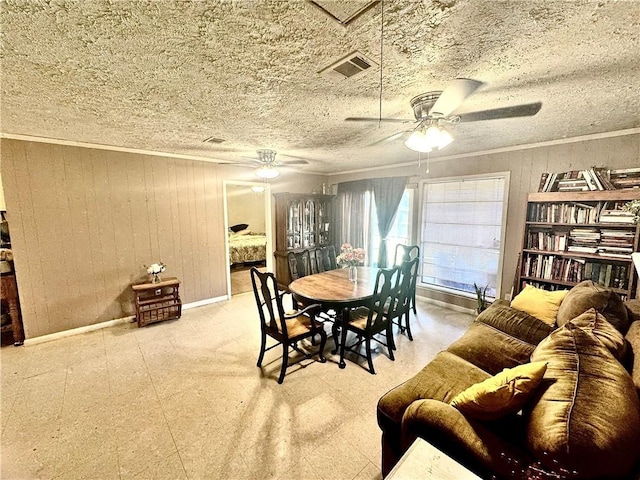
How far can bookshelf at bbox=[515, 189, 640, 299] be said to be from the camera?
257cm

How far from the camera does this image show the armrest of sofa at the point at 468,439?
3.24 feet

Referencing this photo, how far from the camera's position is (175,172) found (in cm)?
388

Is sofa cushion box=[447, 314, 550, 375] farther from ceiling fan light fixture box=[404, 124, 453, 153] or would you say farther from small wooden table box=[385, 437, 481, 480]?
ceiling fan light fixture box=[404, 124, 453, 153]

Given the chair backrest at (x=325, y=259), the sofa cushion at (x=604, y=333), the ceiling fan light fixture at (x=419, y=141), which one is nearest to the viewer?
the sofa cushion at (x=604, y=333)

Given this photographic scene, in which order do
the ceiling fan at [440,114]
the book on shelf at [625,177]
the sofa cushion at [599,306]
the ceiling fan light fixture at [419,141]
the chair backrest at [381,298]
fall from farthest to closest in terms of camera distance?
the book on shelf at [625,177], the chair backrest at [381,298], the ceiling fan light fixture at [419,141], the sofa cushion at [599,306], the ceiling fan at [440,114]

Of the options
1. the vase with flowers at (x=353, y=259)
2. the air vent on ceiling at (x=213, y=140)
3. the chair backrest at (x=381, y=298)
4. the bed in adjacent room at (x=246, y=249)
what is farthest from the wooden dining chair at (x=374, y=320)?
the bed in adjacent room at (x=246, y=249)

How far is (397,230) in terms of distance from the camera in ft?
15.8

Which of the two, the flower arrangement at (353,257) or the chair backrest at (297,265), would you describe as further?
the chair backrest at (297,265)

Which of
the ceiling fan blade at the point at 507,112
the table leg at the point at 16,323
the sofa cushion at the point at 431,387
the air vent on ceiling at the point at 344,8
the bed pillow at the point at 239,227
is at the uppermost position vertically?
the air vent on ceiling at the point at 344,8

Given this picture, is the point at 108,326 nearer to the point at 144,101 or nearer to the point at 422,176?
the point at 144,101

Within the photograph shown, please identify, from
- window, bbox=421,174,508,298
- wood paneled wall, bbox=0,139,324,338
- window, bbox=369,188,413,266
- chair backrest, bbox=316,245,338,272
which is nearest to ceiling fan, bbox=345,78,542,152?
window, bbox=421,174,508,298

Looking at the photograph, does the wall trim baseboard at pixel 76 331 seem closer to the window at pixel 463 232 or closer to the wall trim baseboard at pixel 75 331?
the wall trim baseboard at pixel 75 331

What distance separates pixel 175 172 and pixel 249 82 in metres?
2.72

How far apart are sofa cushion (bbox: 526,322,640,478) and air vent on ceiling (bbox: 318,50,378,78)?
1.77 metres
